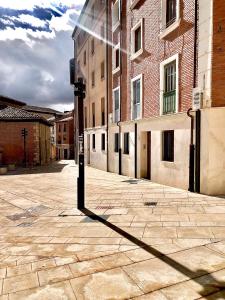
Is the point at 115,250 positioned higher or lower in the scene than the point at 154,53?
lower

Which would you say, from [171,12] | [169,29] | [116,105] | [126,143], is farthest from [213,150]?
[116,105]

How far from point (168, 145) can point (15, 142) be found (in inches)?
833

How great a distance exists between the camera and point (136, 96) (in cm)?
1517

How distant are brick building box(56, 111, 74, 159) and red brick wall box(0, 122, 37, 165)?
87.8ft

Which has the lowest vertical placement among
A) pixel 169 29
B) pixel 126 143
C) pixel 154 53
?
pixel 126 143

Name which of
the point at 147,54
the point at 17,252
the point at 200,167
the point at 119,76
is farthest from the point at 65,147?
the point at 17,252

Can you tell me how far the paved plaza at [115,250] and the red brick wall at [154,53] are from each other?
16.4 ft

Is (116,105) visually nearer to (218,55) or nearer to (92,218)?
(218,55)

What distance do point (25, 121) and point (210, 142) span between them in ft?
78.0

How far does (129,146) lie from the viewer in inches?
626

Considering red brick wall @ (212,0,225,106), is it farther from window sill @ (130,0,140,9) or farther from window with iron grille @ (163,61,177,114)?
window sill @ (130,0,140,9)

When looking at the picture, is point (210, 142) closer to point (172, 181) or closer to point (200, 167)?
point (200, 167)

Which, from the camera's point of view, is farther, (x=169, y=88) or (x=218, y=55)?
(x=169, y=88)

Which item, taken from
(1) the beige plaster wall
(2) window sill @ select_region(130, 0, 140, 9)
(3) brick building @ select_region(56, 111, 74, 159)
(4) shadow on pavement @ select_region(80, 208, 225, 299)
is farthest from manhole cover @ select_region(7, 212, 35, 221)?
(3) brick building @ select_region(56, 111, 74, 159)
